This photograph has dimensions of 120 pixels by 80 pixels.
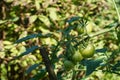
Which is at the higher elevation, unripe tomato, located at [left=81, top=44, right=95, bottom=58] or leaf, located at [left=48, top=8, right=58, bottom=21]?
unripe tomato, located at [left=81, top=44, right=95, bottom=58]

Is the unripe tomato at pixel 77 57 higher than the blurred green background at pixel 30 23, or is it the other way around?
the unripe tomato at pixel 77 57

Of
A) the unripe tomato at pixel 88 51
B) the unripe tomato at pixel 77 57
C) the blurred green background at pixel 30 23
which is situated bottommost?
the blurred green background at pixel 30 23

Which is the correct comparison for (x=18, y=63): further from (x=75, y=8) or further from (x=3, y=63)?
(x=75, y=8)

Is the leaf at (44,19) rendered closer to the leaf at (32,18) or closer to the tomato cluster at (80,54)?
the leaf at (32,18)

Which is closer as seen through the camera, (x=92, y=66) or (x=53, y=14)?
(x=92, y=66)

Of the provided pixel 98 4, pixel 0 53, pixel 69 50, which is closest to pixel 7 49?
pixel 0 53

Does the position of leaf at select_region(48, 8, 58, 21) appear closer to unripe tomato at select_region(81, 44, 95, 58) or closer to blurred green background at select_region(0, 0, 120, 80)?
blurred green background at select_region(0, 0, 120, 80)

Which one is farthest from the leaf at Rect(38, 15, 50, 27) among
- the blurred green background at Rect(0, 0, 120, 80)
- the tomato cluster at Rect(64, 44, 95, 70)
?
the tomato cluster at Rect(64, 44, 95, 70)

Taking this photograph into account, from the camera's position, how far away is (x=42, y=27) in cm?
414

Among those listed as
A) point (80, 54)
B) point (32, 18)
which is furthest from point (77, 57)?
point (32, 18)

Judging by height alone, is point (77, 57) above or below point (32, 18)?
above

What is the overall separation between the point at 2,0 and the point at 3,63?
0.69 meters

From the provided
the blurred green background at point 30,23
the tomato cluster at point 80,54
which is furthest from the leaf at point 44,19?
the tomato cluster at point 80,54

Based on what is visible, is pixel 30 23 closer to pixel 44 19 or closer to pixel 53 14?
pixel 44 19
